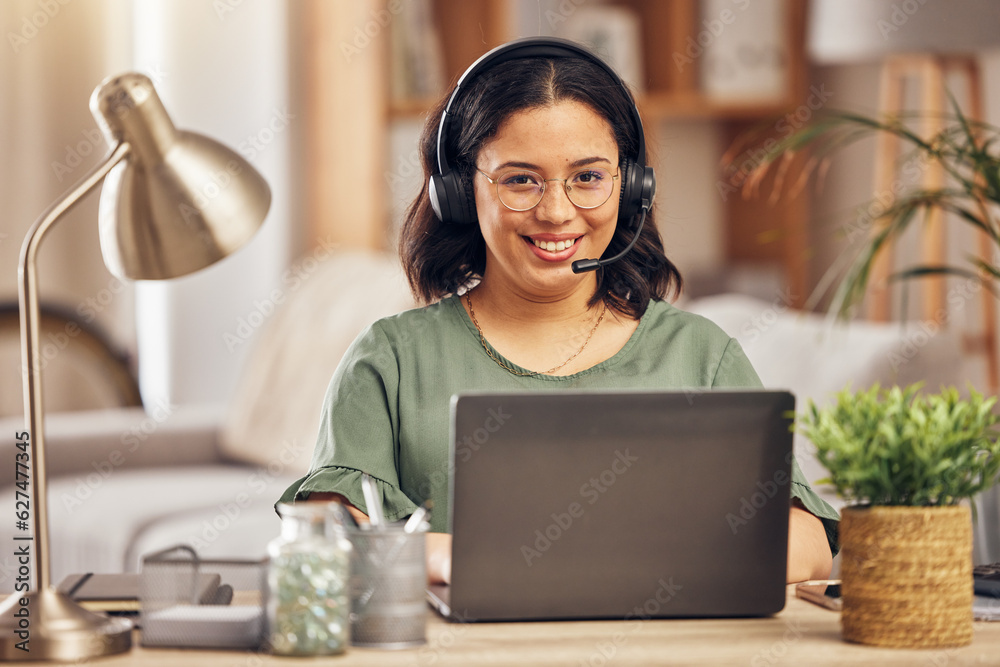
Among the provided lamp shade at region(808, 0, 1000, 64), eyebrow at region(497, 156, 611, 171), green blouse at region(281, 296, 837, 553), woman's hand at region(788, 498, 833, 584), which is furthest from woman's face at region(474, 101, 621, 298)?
lamp shade at region(808, 0, 1000, 64)

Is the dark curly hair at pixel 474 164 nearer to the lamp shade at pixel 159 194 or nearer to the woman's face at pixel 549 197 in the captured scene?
the woman's face at pixel 549 197

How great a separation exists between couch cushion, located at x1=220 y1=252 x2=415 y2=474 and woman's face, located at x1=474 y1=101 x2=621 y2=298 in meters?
1.36

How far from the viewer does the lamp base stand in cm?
88

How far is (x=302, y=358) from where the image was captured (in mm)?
2865

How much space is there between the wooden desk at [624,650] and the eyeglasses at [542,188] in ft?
1.76

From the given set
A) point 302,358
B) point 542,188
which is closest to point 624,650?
point 542,188

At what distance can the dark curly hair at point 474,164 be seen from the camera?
54.2 inches

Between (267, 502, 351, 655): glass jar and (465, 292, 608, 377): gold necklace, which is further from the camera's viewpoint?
(465, 292, 608, 377): gold necklace

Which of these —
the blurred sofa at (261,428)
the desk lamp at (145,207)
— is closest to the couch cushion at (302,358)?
the blurred sofa at (261,428)

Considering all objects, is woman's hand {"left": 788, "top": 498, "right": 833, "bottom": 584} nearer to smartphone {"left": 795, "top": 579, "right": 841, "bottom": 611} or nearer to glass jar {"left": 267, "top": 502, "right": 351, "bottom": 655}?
Answer: smartphone {"left": 795, "top": 579, "right": 841, "bottom": 611}

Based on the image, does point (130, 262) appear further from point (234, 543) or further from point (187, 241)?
point (234, 543)

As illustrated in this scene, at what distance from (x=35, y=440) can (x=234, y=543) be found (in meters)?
1.42

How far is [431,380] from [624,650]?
56 cm

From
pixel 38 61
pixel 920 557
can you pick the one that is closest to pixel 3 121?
pixel 38 61
